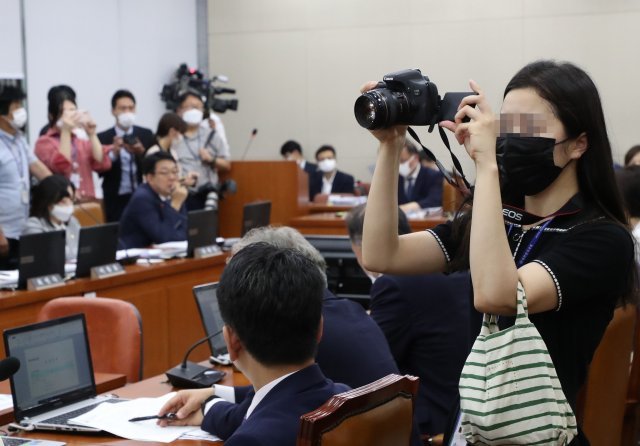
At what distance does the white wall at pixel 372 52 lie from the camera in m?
9.70

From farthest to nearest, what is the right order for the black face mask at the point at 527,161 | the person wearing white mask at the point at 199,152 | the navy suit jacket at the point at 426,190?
the navy suit jacket at the point at 426,190 → the person wearing white mask at the point at 199,152 → the black face mask at the point at 527,161

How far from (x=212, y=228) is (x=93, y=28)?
14.1ft

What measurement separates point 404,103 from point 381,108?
0.18 ft

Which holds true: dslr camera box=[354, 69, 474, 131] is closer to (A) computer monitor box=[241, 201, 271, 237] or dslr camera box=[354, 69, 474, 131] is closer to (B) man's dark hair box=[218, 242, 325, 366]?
(B) man's dark hair box=[218, 242, 325, 366]

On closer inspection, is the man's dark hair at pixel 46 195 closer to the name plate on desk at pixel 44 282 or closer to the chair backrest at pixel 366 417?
the name plate on desk at pixel 44 282

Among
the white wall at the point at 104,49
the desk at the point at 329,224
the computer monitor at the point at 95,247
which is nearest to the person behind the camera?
the computer monitor at the point at 95,247

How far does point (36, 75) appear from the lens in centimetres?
831

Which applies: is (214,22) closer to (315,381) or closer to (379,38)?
(379,38)

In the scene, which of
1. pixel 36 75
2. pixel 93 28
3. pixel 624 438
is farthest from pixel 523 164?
pixel 93 28

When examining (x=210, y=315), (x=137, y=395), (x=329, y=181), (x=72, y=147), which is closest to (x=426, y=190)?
(x=329, y=181)

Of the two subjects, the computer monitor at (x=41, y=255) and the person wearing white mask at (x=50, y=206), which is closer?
the computer monitor at (x=41, y=255)

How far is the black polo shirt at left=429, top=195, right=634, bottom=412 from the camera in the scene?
5.21 ft

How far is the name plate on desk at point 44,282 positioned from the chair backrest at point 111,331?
899 mm

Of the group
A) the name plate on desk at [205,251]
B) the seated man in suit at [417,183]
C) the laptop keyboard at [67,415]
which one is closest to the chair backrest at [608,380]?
the laptop keyboard at [67,415]
